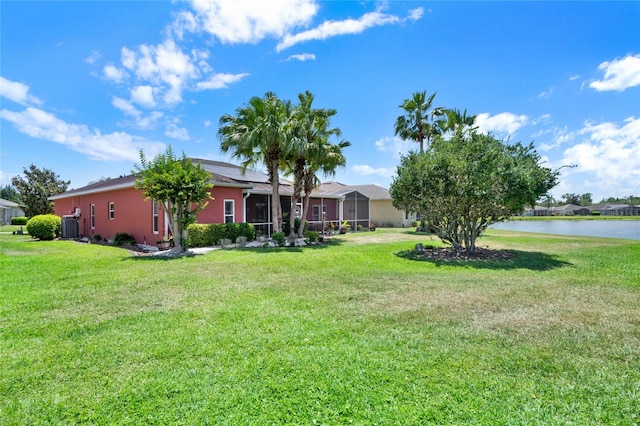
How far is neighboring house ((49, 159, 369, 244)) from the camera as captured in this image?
14973 millimetres

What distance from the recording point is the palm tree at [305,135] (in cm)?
1481

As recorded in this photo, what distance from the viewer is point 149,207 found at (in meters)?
14.8

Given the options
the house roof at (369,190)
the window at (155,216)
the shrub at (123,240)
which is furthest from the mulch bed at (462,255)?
the house roof at (369,190)

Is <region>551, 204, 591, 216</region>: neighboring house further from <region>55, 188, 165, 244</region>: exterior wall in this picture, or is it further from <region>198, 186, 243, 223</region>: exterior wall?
<region>55, 188, 165, 244</region>: exterior wall

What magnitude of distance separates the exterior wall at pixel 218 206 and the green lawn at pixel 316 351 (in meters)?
7.67

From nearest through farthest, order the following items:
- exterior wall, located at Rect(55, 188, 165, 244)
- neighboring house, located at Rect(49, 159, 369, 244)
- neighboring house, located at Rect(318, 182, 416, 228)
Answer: exterior wall, located at Rect(55, 188, 165, 244) → neighboring house, located at Rect(49, 159, 369, 244) → neighboring house, located at Rect(318, 182, 416, 228)

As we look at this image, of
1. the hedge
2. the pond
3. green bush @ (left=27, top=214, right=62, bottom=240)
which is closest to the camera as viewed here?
the hedge

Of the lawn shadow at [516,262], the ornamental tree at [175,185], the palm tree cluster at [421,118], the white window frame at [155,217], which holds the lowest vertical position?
the lawn shadow at [516,262]

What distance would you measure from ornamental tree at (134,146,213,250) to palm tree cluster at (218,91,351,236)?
309 centimetres

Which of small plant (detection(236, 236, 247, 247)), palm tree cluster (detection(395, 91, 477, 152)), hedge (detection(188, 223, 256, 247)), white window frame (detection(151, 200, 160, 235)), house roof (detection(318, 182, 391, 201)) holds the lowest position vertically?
small plant (detection(236, 236, 247, 247))

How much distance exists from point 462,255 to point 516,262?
1872 millimetres

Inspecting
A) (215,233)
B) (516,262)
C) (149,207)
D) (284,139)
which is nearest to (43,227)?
(149,207)

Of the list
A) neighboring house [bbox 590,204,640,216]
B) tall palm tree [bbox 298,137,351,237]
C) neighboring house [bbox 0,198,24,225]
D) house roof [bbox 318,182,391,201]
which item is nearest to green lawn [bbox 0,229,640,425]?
tall palm tree [bbox 298,137,351,237]

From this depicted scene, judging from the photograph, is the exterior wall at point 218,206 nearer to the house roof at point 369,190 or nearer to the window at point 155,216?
the window at point 155,216
